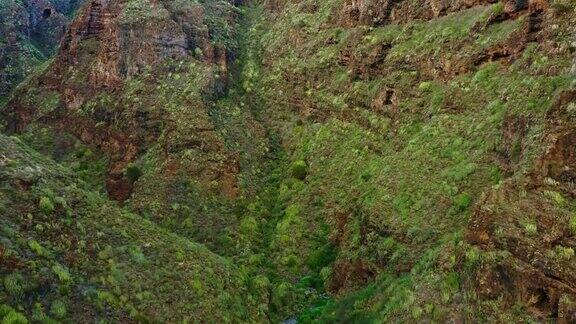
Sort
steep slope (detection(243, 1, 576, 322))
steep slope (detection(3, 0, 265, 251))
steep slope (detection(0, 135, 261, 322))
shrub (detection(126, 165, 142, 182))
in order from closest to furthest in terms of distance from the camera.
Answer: steep slope (detection(0, 135, 261, 322))
steep slope (detection(243, 1, 576, 322))
steep slope (detection(3, 0, 265, 251))
shrub (detection(126, 165, 142, 182))

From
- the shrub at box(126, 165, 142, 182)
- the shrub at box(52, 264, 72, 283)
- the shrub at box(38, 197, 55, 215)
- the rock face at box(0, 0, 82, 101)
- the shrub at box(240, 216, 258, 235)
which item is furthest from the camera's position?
the rock face at box(0, 0, 82, 101)

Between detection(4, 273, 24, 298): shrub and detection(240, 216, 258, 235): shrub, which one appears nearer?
detection(4, 273, 24, 298): shrub

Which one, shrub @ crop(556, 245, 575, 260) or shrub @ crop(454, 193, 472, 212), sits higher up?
shrub @ crop(556, 245, 575, 260)

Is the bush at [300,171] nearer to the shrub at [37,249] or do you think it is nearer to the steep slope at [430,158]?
the steep slope at [430,158]

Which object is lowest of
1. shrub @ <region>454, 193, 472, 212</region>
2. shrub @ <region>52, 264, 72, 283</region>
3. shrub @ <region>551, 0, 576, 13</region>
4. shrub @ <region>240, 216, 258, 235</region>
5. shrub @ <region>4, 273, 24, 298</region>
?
shrub @ <region>240, 216, 258, 235</region>

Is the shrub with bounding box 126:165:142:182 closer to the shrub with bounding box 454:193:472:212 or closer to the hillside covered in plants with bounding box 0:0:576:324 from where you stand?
the hillside covered in plants with bounding box 0:0:576:324

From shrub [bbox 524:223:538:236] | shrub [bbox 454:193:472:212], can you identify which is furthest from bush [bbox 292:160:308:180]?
shrub [bbox 524:223:538:236]
